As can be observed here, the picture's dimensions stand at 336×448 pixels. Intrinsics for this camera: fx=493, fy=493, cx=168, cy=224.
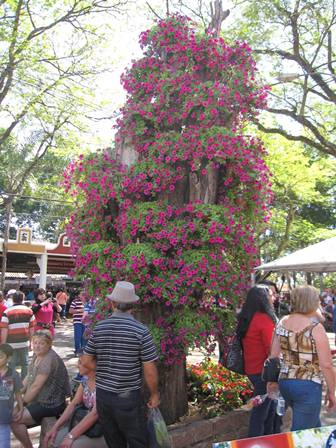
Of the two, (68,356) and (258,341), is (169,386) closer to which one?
(258,341)

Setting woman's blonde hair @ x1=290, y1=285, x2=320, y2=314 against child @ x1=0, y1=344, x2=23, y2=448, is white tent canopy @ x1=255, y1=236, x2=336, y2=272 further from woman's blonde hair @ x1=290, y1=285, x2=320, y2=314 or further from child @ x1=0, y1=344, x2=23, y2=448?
child @ x1=0, y1=344, x2=23, y2=448

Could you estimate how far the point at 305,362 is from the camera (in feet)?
12.3

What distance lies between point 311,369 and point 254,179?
2093mm

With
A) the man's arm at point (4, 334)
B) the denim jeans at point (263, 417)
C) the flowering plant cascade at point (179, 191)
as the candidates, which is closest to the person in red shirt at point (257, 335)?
the denim jeans at point (263, 417)

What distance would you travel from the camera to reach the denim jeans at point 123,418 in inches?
139

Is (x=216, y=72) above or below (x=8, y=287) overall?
above

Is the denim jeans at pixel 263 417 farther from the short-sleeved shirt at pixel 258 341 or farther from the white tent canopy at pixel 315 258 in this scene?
the white tent canopy at pixel 315 258

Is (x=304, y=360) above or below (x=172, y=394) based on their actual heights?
above

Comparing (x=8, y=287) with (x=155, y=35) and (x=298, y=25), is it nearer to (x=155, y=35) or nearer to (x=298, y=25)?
(x=298, y=25)

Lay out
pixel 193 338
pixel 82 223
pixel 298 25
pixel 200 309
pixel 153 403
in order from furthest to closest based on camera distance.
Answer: pixel 298 25 < pixel 82 223 < pixel 200 309 < pixel 193 338 < pixel 153 403

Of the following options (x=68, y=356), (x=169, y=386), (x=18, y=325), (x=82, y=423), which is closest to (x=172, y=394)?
(x=169, y=386)

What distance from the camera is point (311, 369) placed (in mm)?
3734

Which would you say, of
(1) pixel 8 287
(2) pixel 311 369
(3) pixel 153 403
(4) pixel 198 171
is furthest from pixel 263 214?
(1) pixel 8 287

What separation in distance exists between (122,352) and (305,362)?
139 centimetres
